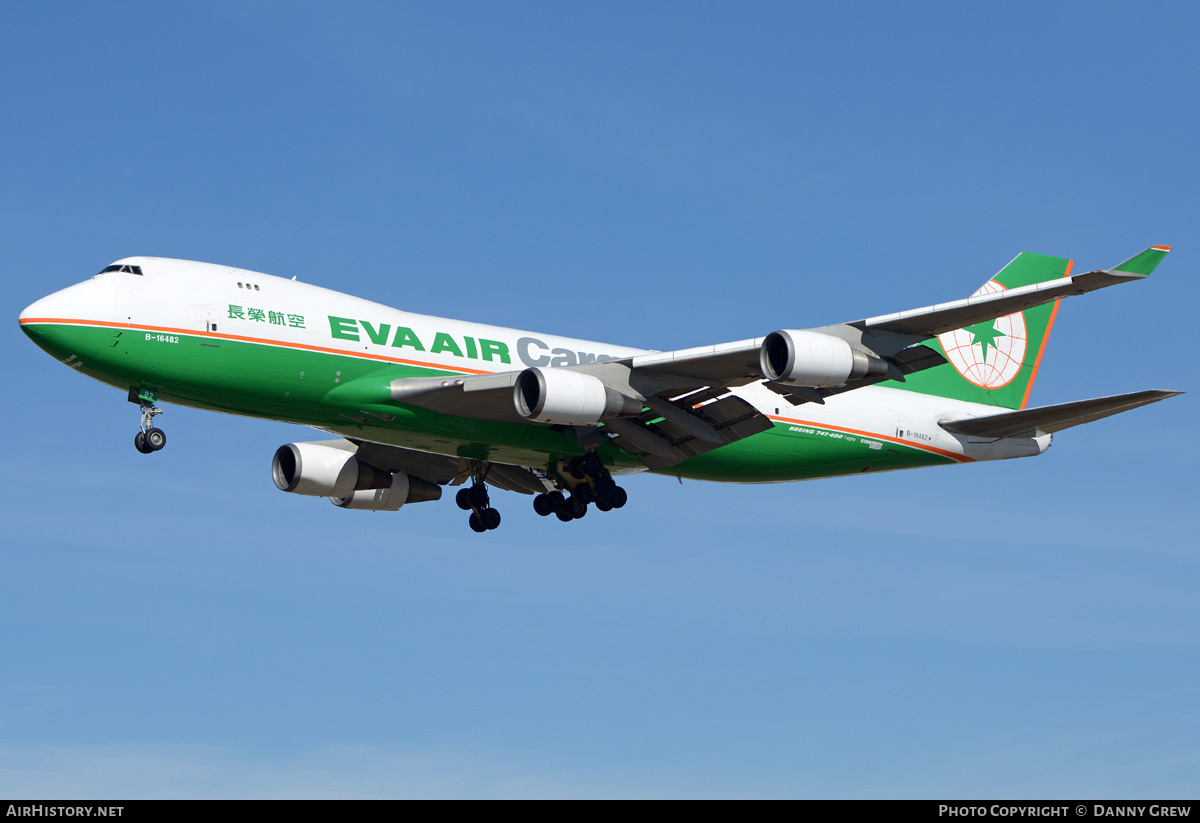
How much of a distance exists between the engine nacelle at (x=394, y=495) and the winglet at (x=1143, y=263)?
1950 centimetres

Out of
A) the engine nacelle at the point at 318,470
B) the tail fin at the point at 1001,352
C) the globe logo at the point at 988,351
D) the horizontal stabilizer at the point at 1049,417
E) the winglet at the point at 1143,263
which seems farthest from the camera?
the globe logo at the point at 988,351

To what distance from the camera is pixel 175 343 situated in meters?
28.3

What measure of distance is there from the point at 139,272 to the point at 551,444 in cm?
1042

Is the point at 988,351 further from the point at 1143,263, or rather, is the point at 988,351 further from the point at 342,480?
the point at 342,480

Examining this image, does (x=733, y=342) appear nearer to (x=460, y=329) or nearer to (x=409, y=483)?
(x=460, y=329)

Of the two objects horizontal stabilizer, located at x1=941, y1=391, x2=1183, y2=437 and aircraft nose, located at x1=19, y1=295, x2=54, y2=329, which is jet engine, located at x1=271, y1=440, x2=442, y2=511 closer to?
aircraft nose, located at x1=19, y1=295, x2=54, y2=329

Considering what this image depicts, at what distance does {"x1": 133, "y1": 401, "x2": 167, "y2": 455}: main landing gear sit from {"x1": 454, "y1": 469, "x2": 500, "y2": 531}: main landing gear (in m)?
10.0

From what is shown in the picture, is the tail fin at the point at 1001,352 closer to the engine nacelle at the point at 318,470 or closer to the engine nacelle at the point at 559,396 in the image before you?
the engine nacelle at the point at 559,396

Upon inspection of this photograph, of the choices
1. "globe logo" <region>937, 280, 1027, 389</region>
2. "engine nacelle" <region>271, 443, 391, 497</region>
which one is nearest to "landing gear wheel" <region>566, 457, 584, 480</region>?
Answer: "engine nacelle" <region>271, 443, 391, 497</region>

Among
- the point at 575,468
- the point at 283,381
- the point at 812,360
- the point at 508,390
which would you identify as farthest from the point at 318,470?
the point at 812,360

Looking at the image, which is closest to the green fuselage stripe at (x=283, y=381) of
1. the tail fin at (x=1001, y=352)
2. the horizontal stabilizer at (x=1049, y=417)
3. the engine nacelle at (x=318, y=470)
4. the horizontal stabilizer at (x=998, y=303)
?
the engine nacelle at (x=318, y=470)

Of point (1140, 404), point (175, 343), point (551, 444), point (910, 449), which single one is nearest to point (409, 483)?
point (551, 444)

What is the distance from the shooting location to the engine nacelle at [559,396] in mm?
28828
